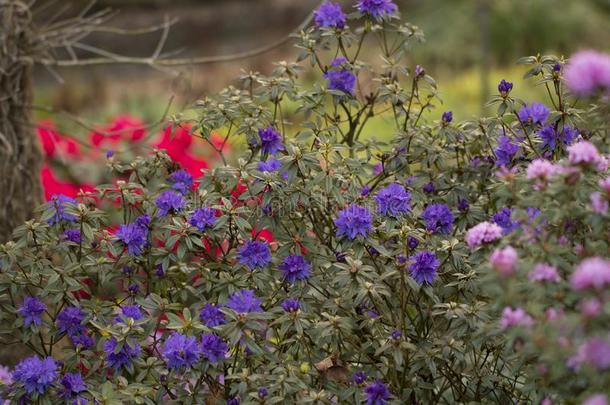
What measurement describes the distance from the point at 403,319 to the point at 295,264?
10.0 inches

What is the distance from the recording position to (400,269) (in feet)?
5.89

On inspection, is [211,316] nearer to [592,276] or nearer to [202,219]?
[202,219]

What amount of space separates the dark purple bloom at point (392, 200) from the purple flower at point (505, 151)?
32 cm

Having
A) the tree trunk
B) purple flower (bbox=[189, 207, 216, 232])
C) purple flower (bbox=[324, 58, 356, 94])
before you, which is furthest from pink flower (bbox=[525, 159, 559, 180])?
the tree trunk

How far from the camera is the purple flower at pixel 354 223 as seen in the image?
1.83 m

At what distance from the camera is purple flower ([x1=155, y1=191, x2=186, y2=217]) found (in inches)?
76.5

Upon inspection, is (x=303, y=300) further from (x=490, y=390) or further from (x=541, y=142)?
(x=541, y=142)

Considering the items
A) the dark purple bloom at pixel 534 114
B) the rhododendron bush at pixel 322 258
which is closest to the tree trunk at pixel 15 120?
the rhododendron bush at pixel 322 258

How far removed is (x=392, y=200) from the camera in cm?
188

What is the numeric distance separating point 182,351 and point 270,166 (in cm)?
50

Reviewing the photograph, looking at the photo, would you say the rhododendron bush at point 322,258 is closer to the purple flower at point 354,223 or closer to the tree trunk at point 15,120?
the purple flower at point 354,223

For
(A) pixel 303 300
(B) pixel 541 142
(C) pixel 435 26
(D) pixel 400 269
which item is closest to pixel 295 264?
(A) pixel 303 300

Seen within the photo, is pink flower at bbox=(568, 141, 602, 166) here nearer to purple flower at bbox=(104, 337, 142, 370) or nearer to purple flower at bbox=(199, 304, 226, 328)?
purple flower at bbox=(199, 304, 226, 328)

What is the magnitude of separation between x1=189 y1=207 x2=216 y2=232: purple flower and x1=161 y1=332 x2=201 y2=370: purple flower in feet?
0.84
